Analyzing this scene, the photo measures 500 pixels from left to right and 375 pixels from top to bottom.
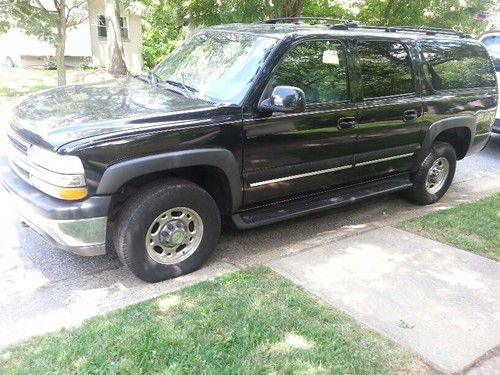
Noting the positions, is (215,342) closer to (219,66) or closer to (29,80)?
(219,66)

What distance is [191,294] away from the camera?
3566 mm

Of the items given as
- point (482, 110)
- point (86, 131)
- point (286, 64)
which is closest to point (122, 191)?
point (86, 131)

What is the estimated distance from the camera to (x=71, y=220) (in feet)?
10.8

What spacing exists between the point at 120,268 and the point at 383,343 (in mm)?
2139

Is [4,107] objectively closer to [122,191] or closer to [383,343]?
[122,191]

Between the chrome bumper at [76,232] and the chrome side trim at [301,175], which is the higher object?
the chrome side trim at [301,175]

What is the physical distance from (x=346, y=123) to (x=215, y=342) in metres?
2.43

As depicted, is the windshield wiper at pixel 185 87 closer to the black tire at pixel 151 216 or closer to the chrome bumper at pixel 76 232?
the black tire at pixel 151 216

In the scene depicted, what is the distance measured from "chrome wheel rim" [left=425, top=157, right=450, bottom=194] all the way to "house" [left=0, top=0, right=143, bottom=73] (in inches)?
682

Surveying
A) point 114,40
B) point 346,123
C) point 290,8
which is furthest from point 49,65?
point 346,123

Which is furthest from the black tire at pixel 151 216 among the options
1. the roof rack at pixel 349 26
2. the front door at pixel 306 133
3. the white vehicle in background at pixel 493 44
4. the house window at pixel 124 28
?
the house window at pixel 124 28

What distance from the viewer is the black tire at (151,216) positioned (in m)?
3.55

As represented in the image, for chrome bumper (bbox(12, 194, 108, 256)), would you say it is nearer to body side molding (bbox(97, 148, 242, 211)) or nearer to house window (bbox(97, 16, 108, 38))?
body side molding (bbox(97, 148, 242, 211))

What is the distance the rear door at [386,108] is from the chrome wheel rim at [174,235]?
183 cm
